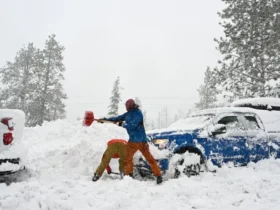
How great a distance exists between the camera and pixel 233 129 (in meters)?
7.50

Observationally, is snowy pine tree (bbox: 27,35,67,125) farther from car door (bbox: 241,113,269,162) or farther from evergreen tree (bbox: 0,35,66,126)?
car door (bbox: 241,113,269,162)

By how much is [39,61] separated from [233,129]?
96.3 ft

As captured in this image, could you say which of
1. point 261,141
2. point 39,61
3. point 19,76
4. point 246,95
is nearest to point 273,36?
point 246,95

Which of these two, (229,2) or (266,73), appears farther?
(229,2)

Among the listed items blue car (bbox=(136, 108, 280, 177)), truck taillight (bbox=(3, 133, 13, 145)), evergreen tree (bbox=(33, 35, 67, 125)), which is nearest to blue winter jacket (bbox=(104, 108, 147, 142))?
blue car (bbox=(136, 108, 280, 177))

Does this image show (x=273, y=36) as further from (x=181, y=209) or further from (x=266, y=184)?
(x=181, y=209)

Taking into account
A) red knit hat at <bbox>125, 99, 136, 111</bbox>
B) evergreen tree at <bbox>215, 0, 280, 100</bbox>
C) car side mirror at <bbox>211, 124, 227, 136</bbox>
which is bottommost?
car side mirror at <bbox>211, 124, 227, 136</bbox>

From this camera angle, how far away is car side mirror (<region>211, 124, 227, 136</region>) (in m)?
7.13

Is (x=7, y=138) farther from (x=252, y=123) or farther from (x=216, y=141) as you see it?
(x=252, y=123)

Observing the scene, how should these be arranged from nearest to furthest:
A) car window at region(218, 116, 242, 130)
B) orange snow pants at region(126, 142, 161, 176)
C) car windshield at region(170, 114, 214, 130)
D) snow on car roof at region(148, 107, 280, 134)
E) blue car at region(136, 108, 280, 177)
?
orange snow pants at region(126, 142, 161, 176), blue car at region(136, 108, 280, 177), car windshield at region(170, 114, 214, 130), car window at region(218, 116, 242, 130), snow on car roof at region(148, 107, 280, 134)

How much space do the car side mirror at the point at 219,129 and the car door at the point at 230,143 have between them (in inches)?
1.9

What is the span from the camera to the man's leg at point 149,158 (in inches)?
246

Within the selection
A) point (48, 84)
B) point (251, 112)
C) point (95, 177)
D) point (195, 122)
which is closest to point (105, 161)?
point (95, 177)

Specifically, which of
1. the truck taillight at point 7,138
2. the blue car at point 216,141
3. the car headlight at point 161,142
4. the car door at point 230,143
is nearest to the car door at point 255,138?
the blue car at point 216,141
